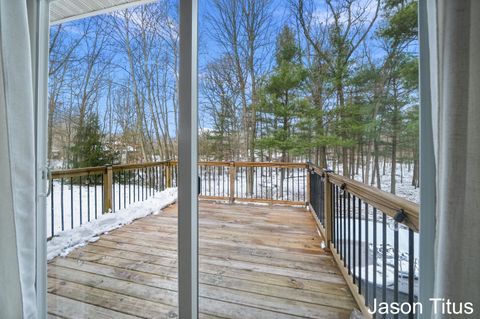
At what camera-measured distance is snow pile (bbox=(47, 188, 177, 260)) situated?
1.56 m

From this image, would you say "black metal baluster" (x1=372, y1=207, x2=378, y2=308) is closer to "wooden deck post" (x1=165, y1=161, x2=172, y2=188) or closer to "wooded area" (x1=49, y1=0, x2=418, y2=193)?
"wooded area" (x1=49, y1=0, x2=418, y2=193)

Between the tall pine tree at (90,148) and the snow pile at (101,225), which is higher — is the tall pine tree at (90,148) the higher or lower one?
the higher one

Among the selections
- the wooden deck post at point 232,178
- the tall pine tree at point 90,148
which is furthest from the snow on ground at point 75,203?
the wooden deck post at point 232,178

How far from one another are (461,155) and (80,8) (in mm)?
2273

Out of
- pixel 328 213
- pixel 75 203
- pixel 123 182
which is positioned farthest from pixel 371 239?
pixel 75 203

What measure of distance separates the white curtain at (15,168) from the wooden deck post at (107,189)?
1.43 ft

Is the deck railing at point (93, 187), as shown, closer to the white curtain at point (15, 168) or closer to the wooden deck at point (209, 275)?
the wooden deck at point (209, 275)

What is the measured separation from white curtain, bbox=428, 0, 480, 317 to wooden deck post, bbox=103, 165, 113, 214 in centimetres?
172

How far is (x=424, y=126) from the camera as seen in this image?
863 millimetres

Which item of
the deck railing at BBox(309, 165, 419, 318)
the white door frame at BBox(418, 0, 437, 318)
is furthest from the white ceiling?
the deck railing at BBox(309, 165, 419, 318)

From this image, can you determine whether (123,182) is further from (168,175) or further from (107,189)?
(168,175)

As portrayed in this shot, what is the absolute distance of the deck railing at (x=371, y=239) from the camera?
41.0 inches

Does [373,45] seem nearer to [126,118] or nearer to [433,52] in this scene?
[433,52]

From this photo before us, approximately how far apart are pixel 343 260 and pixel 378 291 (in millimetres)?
496
